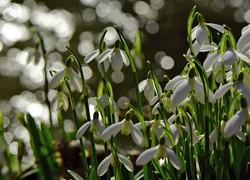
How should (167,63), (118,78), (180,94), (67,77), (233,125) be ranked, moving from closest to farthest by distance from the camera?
(233,125)
(180,94)
(67,77)
(118,78)
(167,63)

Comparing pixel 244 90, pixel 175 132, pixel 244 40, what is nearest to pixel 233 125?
pixel 244 90

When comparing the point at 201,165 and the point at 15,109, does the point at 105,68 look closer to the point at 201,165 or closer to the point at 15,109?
the point at 201,165

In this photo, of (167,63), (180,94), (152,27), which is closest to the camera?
(180,94)

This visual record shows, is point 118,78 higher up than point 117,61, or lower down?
lower down

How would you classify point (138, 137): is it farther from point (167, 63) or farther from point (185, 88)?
point (167, 63)

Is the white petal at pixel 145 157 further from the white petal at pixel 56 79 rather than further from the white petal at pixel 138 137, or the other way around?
the white petal at pixel 56 79

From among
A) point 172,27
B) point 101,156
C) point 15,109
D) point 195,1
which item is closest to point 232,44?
point 101,156
